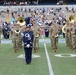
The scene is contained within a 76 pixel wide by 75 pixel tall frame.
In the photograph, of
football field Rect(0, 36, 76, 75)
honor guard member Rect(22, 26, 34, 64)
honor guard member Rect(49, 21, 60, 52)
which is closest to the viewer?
football field Rect(0, 36, 76, 75)

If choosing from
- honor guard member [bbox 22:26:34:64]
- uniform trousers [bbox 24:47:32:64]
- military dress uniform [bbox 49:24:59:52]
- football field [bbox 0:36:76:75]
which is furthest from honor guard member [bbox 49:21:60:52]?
honor guard member [bbox 22:26:34:64]

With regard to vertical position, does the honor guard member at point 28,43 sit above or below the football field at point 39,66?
above

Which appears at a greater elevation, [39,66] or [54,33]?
[54,33]

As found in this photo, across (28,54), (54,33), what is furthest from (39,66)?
(54,33)

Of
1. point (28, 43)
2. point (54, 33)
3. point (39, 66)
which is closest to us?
point (39, 66)

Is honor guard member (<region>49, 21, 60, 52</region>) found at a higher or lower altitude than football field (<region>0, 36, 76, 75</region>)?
higher

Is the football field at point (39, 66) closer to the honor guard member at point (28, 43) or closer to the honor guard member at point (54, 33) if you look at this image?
the honor guard member at point (28, 43)

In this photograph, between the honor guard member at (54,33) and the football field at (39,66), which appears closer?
the football field at (39,66)

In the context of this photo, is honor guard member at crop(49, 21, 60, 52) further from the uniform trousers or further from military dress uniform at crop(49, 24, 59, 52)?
the uniform trousers

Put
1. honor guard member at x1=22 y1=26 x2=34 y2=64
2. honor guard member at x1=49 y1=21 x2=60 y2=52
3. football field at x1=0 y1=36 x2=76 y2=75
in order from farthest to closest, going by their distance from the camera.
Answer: honor guard member at x1=49 y1=21 x2=60 y2=52
honor guard member at x1=22 y1=26 x2=34 y2=64
football field at x1=0 y1=36 x2=76 y2=75

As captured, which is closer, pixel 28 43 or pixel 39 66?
pixel 39 66

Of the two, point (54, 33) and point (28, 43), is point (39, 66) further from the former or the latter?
point (54, 33)

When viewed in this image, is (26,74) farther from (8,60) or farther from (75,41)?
(75,41)

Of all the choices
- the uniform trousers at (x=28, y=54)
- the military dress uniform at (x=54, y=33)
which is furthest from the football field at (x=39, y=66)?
the military dress uniform at (x=54, y=33)
